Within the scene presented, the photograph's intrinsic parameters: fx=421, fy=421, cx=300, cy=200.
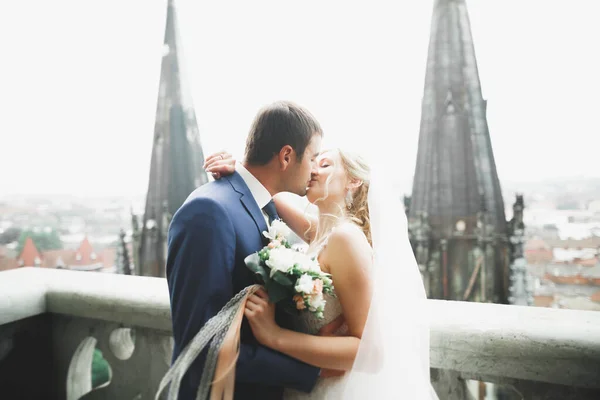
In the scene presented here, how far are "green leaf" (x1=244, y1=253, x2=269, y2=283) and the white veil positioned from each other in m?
0.36

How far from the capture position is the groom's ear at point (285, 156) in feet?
4.97

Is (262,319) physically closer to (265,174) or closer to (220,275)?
(220,275)

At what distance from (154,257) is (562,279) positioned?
1766 cm

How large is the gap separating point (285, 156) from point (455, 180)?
18368 mm

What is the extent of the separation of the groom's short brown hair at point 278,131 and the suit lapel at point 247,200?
105 millimetres

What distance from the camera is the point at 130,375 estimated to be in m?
1.93

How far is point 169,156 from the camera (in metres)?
19.4

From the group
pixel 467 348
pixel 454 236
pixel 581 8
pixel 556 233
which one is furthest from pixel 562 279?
pixel 467 348

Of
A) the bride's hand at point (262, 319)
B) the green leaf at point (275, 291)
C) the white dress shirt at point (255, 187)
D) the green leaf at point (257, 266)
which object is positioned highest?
the white dress shirt at point (255, 187)

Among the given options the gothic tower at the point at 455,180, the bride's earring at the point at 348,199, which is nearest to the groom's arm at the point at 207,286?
the bride's earring at the point at 348,199

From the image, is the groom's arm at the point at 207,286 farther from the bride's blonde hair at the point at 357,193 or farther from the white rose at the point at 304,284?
the bride's blonde hair at the point at 357,193

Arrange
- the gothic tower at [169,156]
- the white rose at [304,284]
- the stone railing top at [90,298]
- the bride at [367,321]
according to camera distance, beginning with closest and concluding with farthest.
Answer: the white rose at [304,284]
the bride at [367,321]
the stone railing top at [90,298]
the gothic tower at [169,156]

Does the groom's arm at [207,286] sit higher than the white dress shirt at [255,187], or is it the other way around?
the white dress shirt at [255,187]

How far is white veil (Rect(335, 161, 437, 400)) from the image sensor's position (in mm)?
1305
